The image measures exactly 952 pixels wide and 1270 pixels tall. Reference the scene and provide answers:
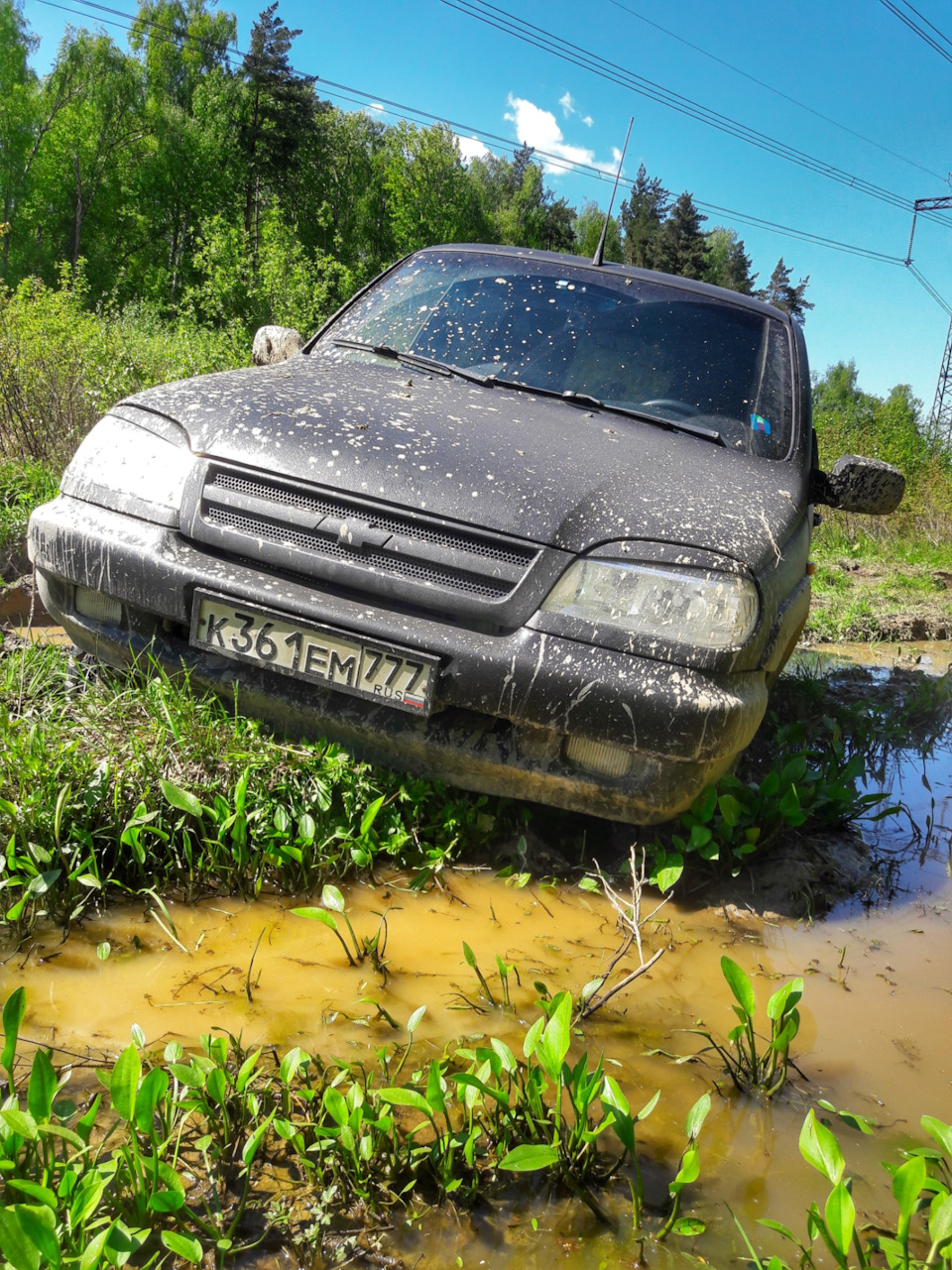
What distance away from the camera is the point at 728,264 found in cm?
7456

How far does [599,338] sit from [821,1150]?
2.72 meters

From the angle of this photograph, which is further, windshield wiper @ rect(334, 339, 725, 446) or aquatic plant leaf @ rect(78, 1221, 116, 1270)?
windshield wiper @ rect(334, 339, 725, 446)

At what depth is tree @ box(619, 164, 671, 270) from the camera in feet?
209

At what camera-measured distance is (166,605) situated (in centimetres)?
236

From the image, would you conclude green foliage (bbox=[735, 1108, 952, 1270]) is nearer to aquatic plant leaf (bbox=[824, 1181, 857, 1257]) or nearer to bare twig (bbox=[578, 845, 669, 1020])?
aquatic plant leaf (bbox=[824, 1181, 857, 1257])

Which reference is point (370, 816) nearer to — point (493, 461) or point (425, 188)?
point (493, 461)

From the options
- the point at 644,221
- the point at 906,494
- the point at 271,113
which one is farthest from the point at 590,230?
the point at 906,494

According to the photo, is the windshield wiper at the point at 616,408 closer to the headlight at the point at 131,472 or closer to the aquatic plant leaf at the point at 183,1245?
the headlight at the point at 131,472

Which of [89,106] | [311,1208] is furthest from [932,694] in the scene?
[89,106]

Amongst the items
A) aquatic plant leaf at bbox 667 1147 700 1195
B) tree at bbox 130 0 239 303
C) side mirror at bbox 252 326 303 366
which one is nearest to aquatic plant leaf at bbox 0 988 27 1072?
aquatic plant leaf at bbox 667 1147 700 1195

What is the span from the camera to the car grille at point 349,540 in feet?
7.37

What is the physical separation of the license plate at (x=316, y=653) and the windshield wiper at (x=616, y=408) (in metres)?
1.27

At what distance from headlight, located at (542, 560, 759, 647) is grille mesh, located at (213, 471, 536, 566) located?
0.46 ft

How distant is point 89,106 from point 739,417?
54.7m
